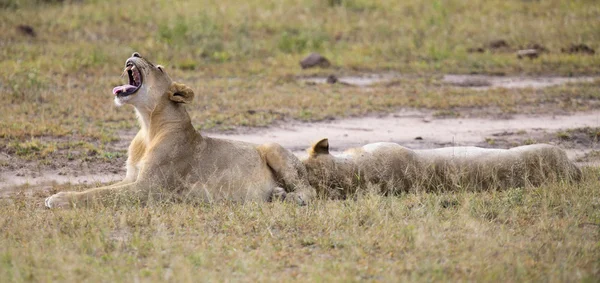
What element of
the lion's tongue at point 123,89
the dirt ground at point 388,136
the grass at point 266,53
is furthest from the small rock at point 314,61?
the lion's tongue at point 123,89

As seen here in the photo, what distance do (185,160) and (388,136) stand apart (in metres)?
4.44

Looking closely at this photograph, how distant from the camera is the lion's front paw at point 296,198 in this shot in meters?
7.11

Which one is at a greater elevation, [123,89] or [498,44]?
[123,89]

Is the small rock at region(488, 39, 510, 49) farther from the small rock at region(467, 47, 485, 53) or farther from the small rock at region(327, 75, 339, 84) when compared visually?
the small rock at region(327, 75, 339, 84)

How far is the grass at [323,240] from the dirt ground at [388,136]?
5.21 feet

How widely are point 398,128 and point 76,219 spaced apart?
6.24 metres

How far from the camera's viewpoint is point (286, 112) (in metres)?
12.3

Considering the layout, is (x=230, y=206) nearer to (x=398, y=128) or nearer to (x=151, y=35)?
(x=398, y=128)

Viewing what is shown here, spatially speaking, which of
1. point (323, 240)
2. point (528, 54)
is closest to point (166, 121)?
point (323, 240)

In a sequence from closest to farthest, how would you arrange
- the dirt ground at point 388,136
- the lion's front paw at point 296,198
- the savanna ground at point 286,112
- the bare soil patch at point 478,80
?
the savanna ground at point 286,112 < the lion's front paw at point 296,198 < the dirt ground at point 388,136 < the bare soil patch at point 478,80

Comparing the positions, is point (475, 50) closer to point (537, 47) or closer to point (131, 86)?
point (537, 47)

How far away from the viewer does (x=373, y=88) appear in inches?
575

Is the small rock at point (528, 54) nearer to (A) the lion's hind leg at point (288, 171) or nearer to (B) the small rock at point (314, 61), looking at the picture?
(B) the small rock at point (314, 61)

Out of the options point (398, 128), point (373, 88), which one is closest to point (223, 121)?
point (398, 128)
